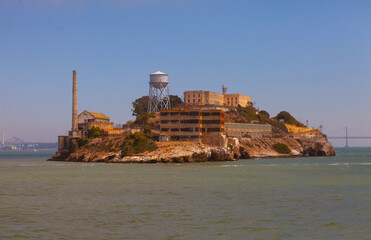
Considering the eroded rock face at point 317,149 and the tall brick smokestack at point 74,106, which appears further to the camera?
the eroded rock face at point 317,149

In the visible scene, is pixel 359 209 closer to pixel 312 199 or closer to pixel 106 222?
pixel 312 199

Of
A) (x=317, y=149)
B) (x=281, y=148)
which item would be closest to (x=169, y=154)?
(x=281, y=148)

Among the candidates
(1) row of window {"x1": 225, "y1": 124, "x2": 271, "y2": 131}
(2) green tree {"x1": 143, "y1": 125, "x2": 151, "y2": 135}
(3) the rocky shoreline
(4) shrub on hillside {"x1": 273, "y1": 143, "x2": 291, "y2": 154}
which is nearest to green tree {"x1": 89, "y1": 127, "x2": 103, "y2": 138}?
(3) the rocky shoreline

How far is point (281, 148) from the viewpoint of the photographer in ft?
588

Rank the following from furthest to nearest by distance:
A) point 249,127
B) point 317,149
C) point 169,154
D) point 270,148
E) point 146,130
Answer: point 317,149
point 249,127
point 270,148
point 146,130
point 169,154

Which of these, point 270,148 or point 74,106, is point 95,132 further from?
point 270,148

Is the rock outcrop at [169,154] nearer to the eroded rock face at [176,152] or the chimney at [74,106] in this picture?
the eroded rock face at [176,152]

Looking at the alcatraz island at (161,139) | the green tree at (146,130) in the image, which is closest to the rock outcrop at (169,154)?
the alcatraz island at (161,139)

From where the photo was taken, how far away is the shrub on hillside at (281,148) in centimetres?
17700

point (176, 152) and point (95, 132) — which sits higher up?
point (95, 132)

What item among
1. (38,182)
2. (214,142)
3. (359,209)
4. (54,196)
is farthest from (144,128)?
(359,209)

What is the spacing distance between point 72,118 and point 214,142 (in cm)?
4543

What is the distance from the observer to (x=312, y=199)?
47.8 metres

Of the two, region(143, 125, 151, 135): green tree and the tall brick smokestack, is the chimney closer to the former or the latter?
the tall brick smokestack
